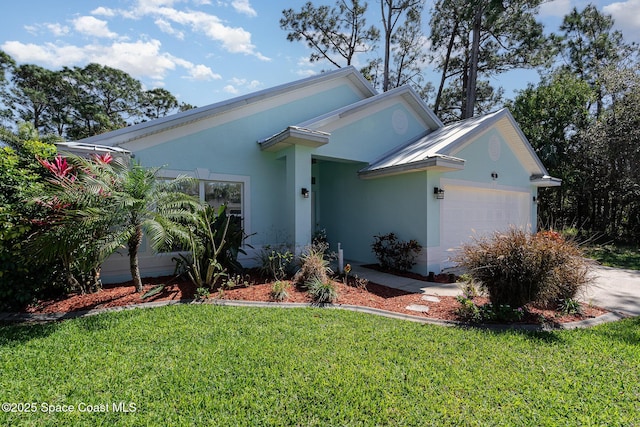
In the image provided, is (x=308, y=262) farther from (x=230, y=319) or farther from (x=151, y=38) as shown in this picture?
(x=151, y=38)

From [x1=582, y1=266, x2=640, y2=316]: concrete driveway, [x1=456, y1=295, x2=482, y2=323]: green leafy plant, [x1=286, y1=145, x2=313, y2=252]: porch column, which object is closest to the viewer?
[x1=456, y1=295, x2=482, y2=323]: green leafy plant

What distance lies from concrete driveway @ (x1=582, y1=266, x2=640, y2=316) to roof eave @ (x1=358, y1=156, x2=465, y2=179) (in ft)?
14.0

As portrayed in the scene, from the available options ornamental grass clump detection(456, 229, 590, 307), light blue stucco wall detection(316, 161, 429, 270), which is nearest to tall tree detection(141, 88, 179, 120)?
light blue stucco wall detection(316, 161, 429, 270)

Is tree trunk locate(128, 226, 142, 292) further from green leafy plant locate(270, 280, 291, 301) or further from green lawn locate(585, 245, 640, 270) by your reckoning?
green lawn locate(585, 245, 640, 270)

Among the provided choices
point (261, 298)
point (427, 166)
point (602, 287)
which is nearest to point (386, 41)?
point (427, 166)

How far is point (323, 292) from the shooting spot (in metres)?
6.70

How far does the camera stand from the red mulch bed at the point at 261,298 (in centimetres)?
598

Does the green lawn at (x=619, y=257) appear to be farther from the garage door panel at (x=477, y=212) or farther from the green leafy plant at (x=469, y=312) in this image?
the green leafy plant at (x=469, y=312)

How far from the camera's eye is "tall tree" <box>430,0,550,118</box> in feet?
62.3

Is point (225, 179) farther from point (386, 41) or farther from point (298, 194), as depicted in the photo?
point (386, 41)

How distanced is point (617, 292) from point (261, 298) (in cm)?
951

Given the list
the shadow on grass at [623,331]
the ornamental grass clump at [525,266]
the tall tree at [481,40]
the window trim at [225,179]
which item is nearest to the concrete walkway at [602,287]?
the shadow on grass at [623,331]

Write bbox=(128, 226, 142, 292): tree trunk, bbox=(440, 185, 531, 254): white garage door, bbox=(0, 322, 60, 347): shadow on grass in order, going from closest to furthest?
bbox=(0, 322, 60, 347): shadow on grass, bbox=(128, 226, 142, 292): tree trunk, bbox=(440, 185, 531, 254): white garage door

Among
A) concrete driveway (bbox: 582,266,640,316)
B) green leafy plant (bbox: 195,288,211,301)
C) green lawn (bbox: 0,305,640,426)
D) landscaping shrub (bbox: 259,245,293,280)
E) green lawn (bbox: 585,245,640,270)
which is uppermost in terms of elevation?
landscaping shrub (bbox: 259,245,293,280)
